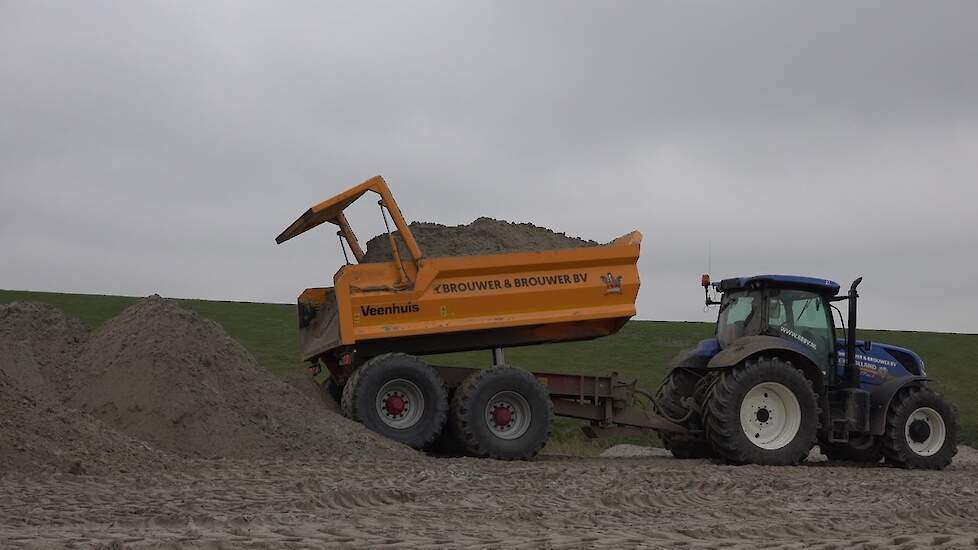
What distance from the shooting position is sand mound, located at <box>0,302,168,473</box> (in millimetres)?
9391

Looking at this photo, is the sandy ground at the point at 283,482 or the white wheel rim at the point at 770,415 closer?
the sandy ground at the point at 283,482

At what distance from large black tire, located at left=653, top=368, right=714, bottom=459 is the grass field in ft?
12.0

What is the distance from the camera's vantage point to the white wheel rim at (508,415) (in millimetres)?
12906

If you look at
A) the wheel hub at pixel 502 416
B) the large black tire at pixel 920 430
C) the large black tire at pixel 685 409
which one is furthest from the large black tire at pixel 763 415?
the wheel hub at pixel 502 416

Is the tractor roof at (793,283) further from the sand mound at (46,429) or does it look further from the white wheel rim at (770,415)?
the sand mound at (46,429)

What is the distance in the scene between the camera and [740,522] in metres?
7.88

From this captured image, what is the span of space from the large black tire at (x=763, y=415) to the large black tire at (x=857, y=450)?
138cm

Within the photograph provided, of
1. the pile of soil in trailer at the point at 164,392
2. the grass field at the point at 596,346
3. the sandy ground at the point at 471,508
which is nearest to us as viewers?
the sandy ground at the point at 471,508

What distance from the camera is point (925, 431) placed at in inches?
547

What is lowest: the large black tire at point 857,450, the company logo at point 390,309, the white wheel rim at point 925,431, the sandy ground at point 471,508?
the sandy ground at point 471,508

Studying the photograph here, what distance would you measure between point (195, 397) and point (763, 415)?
6.59 m

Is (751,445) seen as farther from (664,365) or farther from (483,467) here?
(664,365)

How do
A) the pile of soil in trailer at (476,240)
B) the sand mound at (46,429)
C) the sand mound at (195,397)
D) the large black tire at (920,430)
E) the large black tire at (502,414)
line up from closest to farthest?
the sand mound at (46,429) → the sand mound at (195,397) → the large black tire at (502,414) → the pile of soil in trailer at (476,240) → the large black tire at (920,430)

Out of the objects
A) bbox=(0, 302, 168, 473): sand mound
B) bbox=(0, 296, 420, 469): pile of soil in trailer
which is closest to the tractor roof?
bbox=(0, 296, 420, 469): pile of soil in trailer
